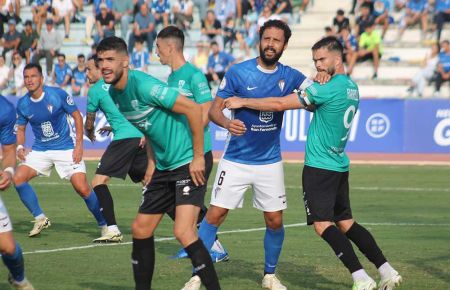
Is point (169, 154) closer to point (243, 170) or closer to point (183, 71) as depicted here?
point (243, 170)

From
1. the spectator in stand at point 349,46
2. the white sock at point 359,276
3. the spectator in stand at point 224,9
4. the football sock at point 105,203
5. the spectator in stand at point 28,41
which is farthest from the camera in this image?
the spectator in stand at point 28,41

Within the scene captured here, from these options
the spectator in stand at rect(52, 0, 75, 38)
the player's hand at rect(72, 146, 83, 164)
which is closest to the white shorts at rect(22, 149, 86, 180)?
the player's hand at rect(72, 146, 83, 164)

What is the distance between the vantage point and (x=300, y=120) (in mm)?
26891

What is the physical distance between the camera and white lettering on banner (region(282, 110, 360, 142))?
2678 centimetres

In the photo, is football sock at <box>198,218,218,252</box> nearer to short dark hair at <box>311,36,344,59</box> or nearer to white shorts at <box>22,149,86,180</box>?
short dark hair at <box>311,36,344,59</box>

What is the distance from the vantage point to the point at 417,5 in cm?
3312

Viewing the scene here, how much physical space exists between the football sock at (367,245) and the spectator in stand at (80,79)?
75.3 feet

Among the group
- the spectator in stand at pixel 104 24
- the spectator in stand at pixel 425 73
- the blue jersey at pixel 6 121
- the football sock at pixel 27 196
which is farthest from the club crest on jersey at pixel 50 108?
the spectator in stand at pixel 104 24

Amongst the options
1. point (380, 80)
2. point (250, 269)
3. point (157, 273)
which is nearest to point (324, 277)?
point (250, 269)

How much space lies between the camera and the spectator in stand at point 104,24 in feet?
114

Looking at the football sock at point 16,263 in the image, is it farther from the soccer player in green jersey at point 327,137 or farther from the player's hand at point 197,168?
the soccer player in green jersey at point 327,137

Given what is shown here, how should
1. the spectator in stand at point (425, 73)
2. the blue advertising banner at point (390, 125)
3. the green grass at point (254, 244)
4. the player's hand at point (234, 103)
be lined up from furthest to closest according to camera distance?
the spectator in stand at point (425, 73) → the blue advertising banner at point (390, 125) → the green grass at point (254, 244) → the player's hand at point (234, 103)

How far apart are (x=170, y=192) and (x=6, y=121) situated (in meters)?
1.57

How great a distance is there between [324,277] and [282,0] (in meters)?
24.4
